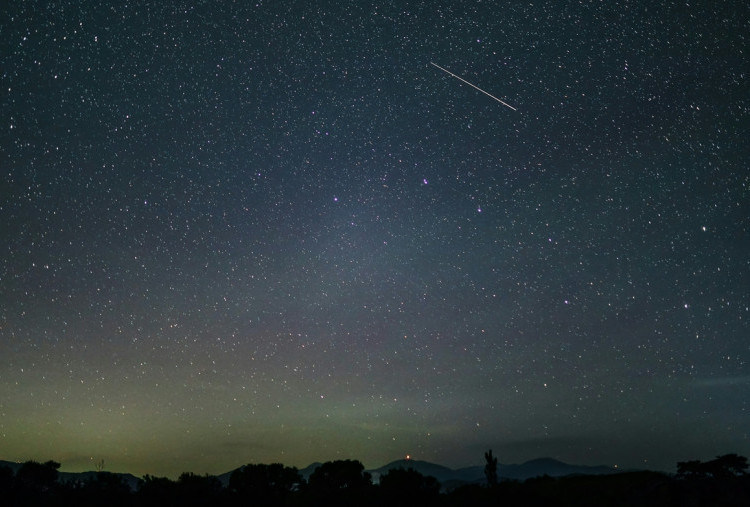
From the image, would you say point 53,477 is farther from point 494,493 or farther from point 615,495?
point 615,495

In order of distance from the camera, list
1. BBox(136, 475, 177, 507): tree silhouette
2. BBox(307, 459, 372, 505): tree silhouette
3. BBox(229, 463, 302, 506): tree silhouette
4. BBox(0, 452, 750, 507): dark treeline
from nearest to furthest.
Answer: BBox(0, 452, 750, 507): dark treeline → BBox(136, 475, 177, 507): tree silhouette → BBox(229, 463, 302, 506): tree silhouette → BBox(307, 459, 372, 505): tree silhouette

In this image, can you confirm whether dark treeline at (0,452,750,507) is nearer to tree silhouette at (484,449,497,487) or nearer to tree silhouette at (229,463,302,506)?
tree silhouette at (484,449,497,487)

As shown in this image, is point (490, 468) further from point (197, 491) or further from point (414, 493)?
point (197, 491)

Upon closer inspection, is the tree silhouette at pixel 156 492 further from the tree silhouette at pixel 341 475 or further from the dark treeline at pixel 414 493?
the tree silhouette at pixel 341 475

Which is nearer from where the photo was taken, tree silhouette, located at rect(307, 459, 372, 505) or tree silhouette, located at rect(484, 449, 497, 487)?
tree silhouette, located at rect(484, 449, 497, 487)

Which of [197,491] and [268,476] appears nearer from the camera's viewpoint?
[197,491]

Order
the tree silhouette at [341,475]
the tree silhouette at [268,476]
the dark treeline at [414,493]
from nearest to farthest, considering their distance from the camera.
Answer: the dark treeline at [414,493] < the tree silhouette at [268,476] < the tree silhouette at [341,475]

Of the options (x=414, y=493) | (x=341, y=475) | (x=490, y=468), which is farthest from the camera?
(x=341, y=475)

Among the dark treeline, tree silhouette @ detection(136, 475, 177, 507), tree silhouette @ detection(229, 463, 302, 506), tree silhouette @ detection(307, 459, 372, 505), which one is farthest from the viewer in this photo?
tree silhouette @ detection(307, 459, 372, 505)

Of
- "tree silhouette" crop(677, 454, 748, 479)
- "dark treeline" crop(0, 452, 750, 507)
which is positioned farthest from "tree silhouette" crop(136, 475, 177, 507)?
"tree silhouette" crop(677, 454, 748, 479)

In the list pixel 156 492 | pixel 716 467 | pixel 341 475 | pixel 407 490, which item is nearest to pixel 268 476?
pixel 341 475

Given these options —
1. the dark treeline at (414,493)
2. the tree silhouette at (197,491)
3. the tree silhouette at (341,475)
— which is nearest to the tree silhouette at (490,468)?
the dark treeline at (414,493)

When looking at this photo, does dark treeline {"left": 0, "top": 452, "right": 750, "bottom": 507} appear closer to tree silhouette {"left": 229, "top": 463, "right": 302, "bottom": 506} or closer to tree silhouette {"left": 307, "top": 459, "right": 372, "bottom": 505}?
tree silhouette {"left": 307, "top": 459, "right": 372, "bottom": 505}

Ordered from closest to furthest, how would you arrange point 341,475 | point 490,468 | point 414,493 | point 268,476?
point 414,493, point 490,468, point 268,476, point 341,475
